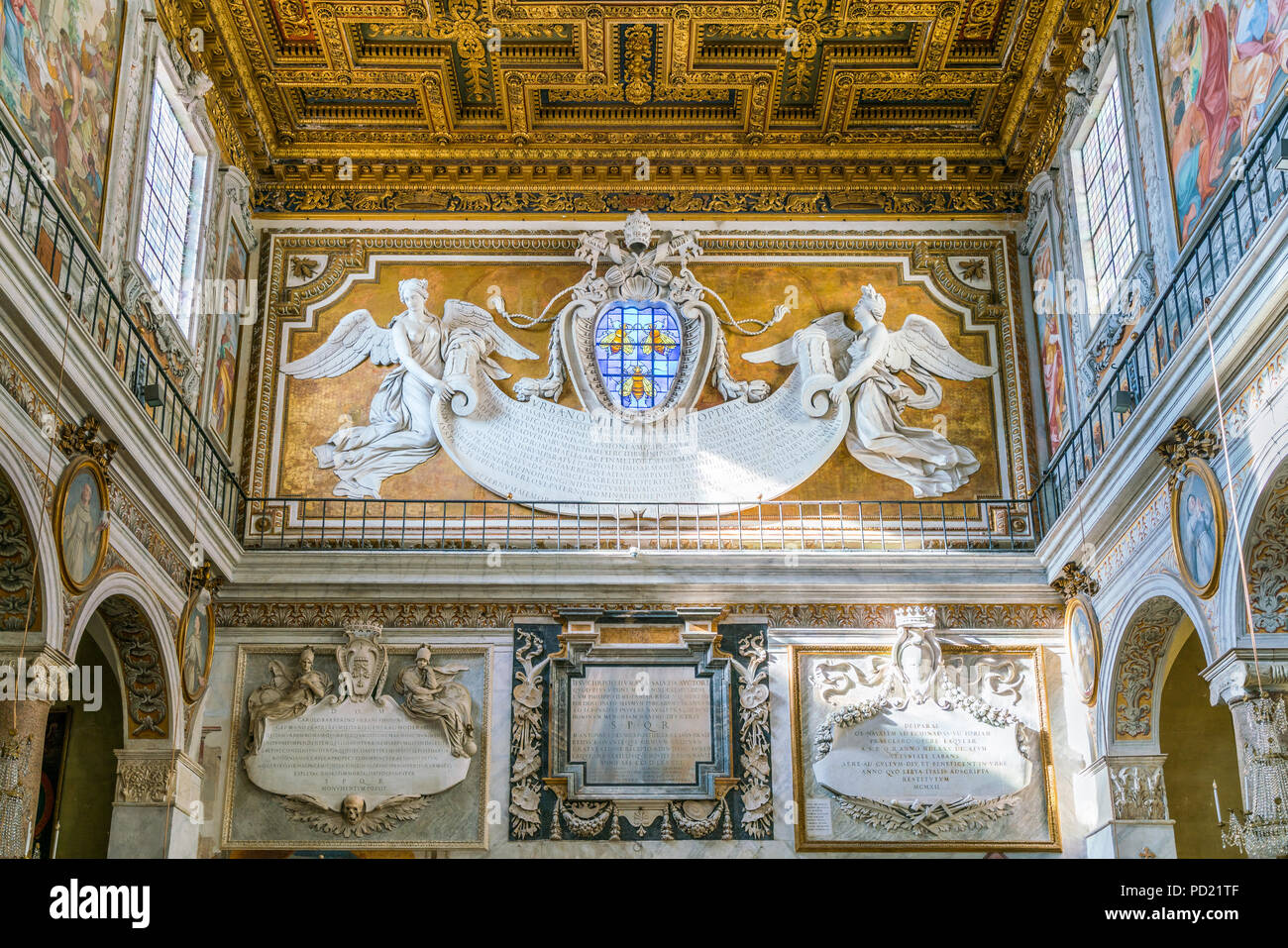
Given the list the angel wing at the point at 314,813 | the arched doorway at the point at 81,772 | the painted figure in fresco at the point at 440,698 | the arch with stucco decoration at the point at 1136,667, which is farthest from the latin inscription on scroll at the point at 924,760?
the arched doorway at the point at 81,772

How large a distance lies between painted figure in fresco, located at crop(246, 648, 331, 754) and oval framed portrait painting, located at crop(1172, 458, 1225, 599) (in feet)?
23.5

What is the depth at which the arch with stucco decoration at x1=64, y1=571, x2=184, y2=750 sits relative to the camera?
11.5 m

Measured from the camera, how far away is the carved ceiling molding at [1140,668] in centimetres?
1155

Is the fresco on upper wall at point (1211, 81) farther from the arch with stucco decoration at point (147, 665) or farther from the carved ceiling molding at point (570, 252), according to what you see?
the arch with stucco decoration at point (147, 665)

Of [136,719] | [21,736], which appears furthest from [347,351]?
[21,736]

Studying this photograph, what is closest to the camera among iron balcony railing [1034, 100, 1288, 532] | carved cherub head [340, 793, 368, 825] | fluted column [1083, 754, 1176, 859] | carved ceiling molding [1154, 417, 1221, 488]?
iron balcony railing [1034, 100, 1288, 532]

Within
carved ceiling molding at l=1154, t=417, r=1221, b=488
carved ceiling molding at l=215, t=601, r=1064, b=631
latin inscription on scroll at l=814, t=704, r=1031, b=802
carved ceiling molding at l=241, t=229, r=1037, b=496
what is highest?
carved ceiling molding at l=241, t=229, r=1037, b=496

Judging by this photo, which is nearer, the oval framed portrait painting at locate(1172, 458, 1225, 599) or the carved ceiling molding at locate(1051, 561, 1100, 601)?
the oval framed portrait painting at locate(1172, 458, 1225, 599)

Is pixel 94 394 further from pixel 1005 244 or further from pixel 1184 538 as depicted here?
pixel 1005 244

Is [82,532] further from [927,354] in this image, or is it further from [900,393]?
[927,354]

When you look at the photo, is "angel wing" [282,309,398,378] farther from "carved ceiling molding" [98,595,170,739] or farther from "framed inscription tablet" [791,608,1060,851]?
"framed inscription tablet" [791,608,1060,851]

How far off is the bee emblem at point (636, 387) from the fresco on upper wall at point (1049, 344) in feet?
12.8

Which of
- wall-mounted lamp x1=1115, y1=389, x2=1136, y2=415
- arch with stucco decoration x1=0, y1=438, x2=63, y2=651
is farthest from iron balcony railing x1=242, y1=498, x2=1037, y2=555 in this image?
arch with stucco decoration x1=0, y1=438, x2=63, y2=651

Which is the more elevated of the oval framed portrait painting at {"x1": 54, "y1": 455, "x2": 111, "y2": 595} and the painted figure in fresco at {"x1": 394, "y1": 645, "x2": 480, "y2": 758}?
the oval framed portrait painting at {"x1": 54, "y1": 455, "x2": 111, "y2": 595}
